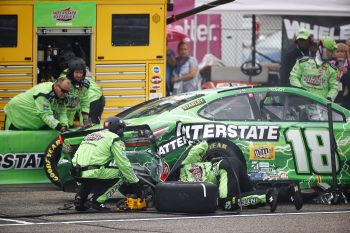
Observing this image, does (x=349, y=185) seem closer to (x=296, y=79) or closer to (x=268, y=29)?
(x=296, y=79)

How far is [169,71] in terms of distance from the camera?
2112 cm

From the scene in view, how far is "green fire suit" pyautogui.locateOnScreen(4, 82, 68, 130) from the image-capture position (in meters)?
15.9

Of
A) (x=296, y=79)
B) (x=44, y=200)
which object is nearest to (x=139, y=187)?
(x=44, y=200)

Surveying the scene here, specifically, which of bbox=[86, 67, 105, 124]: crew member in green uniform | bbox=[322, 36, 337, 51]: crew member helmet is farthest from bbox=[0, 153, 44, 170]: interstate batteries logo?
bbox=[322, 36, 337, 51]: crew member helmet

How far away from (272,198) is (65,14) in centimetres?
643

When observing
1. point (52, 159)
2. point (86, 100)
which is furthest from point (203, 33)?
point (52, 159)

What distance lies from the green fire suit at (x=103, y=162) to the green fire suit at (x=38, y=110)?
244cm

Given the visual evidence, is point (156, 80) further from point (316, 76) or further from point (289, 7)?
point (289, 7)

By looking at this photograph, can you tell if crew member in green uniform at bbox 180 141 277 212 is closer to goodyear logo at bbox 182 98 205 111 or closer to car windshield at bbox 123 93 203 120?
goodyear logo at bbox 182 98 205 111

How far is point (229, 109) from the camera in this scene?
14633mm

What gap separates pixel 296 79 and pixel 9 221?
21.0 feet

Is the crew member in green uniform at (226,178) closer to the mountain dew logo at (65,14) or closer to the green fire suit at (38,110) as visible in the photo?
the green fire suit at (38,110)

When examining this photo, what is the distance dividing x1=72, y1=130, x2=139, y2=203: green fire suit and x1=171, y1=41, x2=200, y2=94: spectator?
7.44 metres

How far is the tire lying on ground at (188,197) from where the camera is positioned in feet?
43.0
